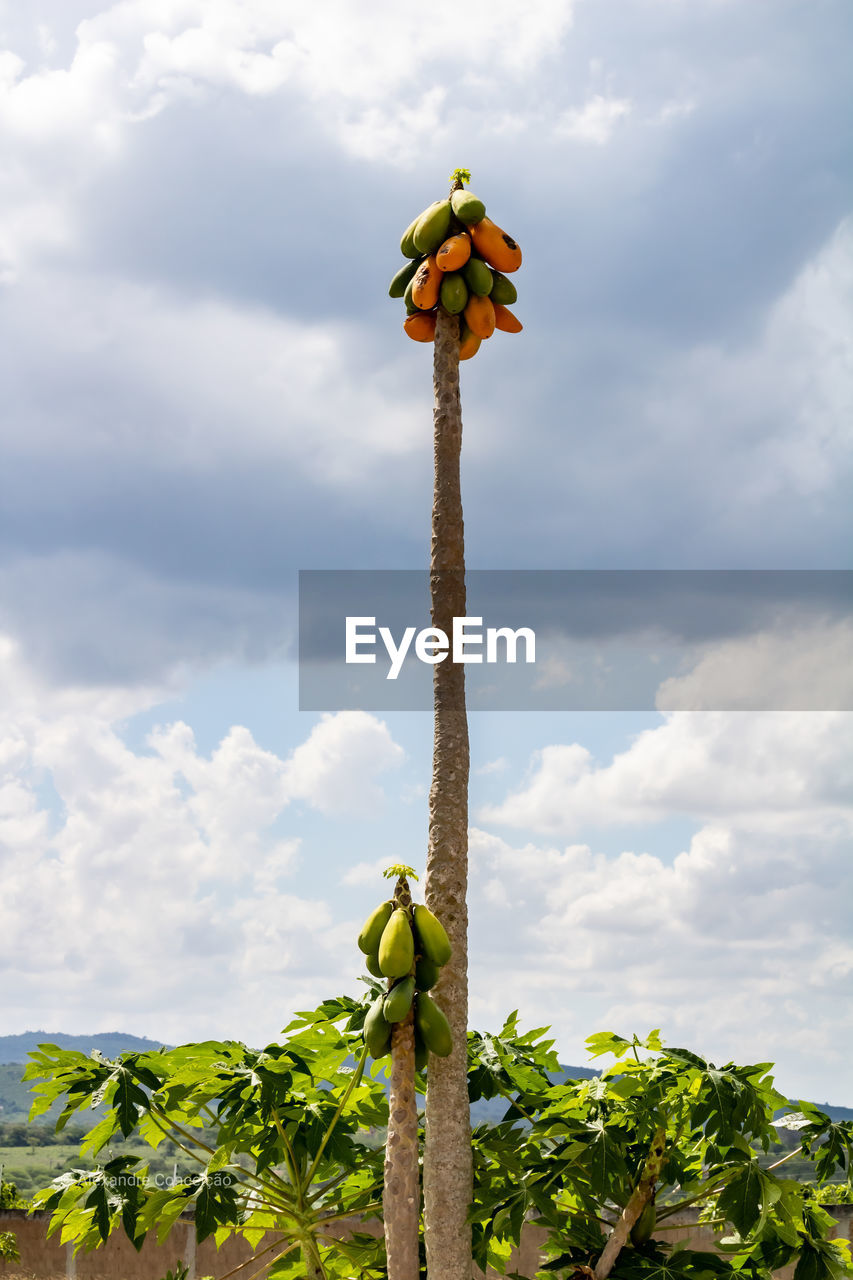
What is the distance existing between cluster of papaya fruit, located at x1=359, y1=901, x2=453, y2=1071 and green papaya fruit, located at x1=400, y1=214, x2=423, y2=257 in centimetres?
445

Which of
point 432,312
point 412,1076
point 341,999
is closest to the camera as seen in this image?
point 412,1076

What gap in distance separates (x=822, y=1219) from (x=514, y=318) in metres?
6.19

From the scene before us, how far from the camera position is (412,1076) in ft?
22.8

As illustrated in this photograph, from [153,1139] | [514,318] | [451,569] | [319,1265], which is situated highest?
[514,318]

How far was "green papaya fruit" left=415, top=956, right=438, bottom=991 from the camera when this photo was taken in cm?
698

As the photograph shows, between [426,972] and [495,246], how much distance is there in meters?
4.75

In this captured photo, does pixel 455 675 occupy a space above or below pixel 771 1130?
above

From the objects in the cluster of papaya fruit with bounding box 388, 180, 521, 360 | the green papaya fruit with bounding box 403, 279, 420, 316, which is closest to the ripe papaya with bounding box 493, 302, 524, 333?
the cluster of papaya fruit with bounding box 388, 180, 521, 360

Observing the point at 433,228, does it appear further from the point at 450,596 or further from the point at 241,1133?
the point at 241,1133

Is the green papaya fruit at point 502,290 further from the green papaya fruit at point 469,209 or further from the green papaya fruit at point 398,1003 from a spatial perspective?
the green papaya fruit at point 398,1003

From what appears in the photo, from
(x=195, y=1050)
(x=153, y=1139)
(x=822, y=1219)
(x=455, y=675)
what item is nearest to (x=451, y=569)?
(x=455, y=675)

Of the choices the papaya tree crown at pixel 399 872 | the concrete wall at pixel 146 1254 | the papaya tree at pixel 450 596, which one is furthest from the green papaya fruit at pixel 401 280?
the concrete wall at pixel 146 1254

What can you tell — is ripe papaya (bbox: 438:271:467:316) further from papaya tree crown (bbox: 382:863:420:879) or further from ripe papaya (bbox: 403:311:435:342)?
papaya tree crown (bbox: 382:863:420:879)

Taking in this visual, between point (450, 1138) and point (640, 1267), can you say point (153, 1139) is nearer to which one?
point (450, 1138)
